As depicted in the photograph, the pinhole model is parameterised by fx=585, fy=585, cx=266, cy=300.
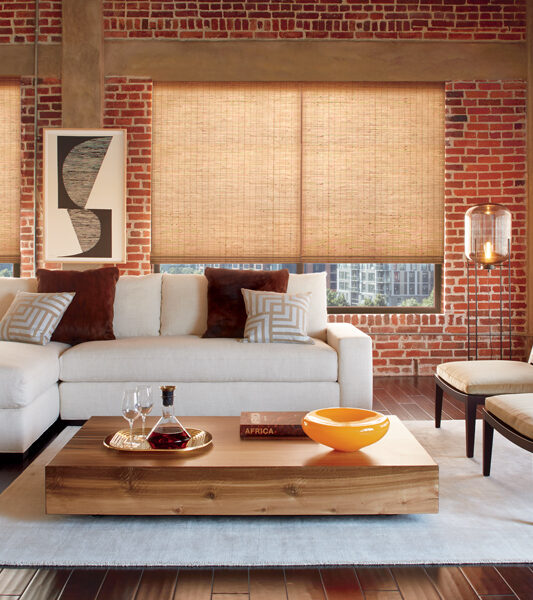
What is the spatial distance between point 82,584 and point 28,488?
35.0 inches

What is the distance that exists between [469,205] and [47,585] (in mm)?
4732

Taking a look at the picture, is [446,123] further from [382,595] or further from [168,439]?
[382,595]

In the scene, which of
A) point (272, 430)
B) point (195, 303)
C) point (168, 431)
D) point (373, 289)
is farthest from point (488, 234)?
point (168, 431)

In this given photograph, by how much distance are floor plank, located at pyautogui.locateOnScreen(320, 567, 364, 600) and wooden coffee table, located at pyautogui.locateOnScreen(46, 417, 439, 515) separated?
29 centimetres

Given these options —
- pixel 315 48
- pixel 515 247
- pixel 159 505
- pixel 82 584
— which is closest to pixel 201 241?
pixel 315 48

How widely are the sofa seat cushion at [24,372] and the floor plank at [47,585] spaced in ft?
4.18

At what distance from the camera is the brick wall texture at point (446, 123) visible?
209 inches

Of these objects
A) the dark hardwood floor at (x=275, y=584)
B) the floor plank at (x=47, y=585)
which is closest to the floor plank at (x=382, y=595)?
the dark hardwood floor at (x=275, y=584)

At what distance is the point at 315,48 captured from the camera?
532 centimetres

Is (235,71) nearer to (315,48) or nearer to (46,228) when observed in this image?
(315,48)

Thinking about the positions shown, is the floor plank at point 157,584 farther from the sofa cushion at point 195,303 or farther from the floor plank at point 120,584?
the sofa cushion at point 195,303

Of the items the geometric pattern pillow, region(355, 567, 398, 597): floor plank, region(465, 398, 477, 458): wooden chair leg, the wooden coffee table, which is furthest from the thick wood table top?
the geometric pattern pillow

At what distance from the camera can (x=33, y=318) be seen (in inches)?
144

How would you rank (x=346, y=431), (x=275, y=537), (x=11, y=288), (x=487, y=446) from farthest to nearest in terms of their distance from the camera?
(x=11, y=288), (x=487, y=446), (x=346, y=431), (x=275, y=537)
